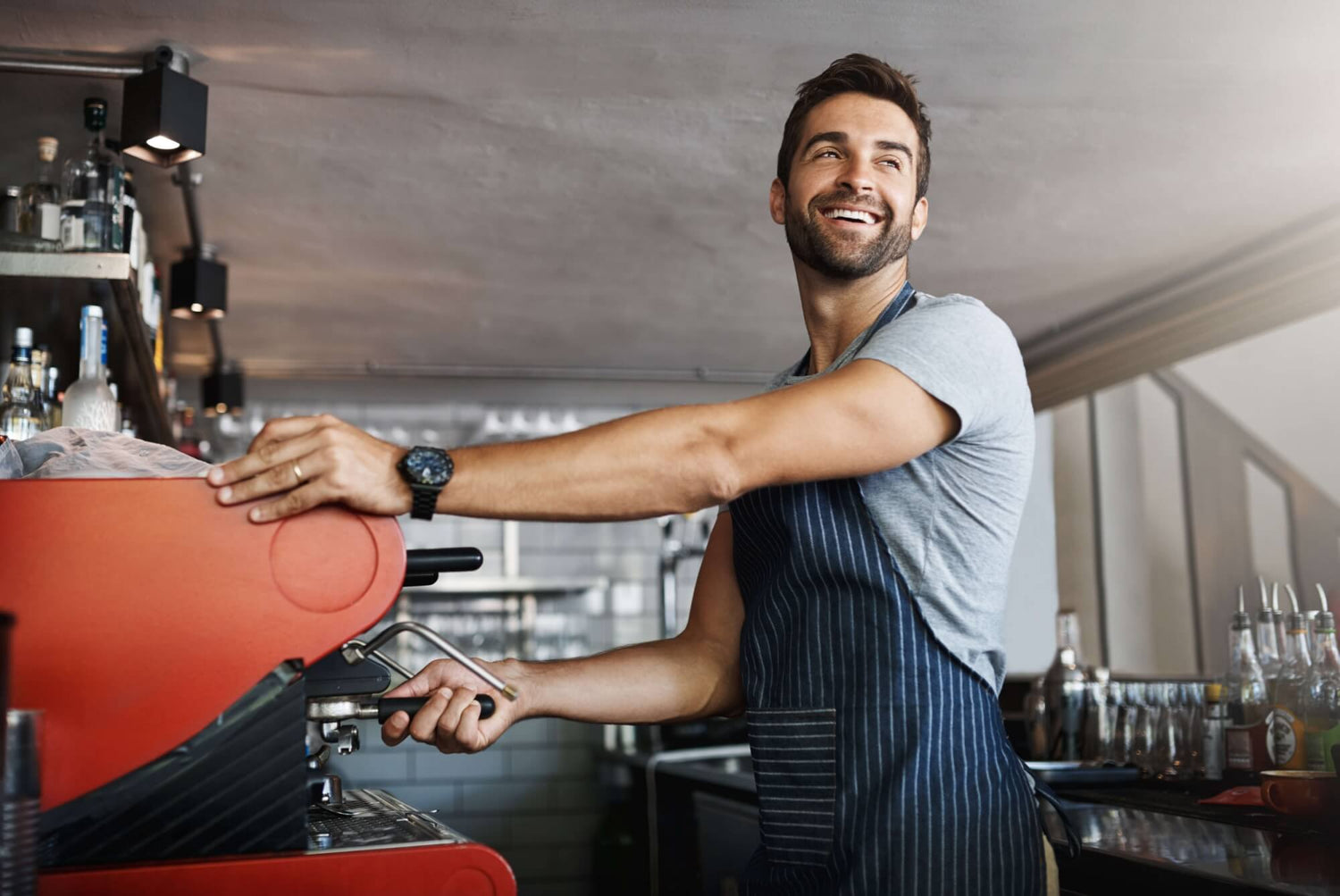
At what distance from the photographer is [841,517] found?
1257mm

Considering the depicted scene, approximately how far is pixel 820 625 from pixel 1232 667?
5.69 ft

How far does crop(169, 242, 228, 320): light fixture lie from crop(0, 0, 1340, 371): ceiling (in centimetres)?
16

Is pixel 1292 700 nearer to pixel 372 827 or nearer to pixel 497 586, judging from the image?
pixel 372 827

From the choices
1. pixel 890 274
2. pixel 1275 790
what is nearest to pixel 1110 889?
pixel 1275 790

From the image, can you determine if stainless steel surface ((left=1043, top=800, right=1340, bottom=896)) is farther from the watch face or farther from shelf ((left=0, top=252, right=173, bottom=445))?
shelf ((left=0, top=252, right=173, bottom=445))

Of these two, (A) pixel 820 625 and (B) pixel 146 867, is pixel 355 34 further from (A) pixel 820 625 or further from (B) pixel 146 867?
(B) pixel 146 867

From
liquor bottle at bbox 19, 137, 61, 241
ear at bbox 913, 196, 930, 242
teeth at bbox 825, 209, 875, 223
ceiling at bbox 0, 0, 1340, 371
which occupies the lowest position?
teeth at bbox 825, 209, 875, 223

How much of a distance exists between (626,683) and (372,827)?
0.35m

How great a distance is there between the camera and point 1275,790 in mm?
1904

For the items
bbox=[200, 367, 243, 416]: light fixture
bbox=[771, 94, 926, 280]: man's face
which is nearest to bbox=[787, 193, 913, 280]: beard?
bbox=[771, 94, 926, 280]: man's face

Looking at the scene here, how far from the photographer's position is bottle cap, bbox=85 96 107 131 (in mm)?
2389

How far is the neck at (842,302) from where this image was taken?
1.42 m

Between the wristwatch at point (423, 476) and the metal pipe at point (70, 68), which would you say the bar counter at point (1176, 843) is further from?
the metal pipe at point (70, 68)

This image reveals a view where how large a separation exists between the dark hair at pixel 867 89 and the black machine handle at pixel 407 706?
2.29 feet
